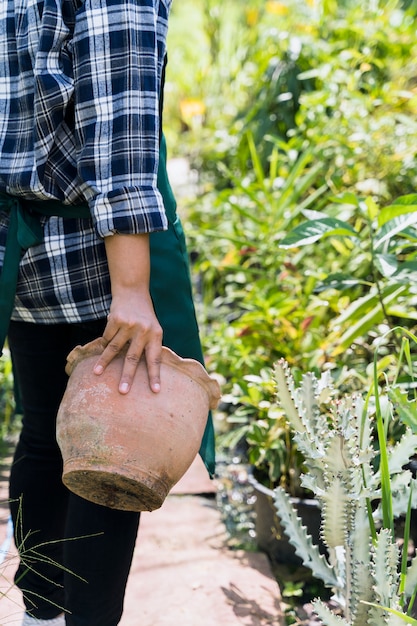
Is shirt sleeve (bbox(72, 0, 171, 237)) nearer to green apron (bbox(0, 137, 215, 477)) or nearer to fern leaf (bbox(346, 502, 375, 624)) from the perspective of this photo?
green apron (bbox(0, 137, 215, 477))

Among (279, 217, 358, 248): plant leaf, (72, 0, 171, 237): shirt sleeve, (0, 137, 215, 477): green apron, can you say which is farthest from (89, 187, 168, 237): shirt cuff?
(279, 217, 358, 248): plant leaf

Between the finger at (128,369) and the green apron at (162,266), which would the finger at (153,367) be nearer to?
the finger at (128,369)

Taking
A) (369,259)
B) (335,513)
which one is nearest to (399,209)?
(369,259)

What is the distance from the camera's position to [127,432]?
1170 mm

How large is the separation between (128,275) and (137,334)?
3.7 inches

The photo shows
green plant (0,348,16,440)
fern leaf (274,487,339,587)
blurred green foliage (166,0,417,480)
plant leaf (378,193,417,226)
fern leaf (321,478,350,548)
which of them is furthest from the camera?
green plant (0,348,16,440)

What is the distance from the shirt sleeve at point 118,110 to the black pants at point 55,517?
247 mm

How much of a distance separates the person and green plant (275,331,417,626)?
20 cm

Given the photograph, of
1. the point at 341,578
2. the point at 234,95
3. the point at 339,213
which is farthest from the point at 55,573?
the point at 234,95

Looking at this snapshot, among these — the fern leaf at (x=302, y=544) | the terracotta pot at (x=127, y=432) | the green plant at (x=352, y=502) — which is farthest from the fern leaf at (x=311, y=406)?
the terracotta pot at (x=127, y=432)

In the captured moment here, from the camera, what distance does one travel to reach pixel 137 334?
1175mm

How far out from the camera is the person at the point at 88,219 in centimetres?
117

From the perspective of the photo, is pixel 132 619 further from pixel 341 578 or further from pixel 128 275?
pixel 128 275

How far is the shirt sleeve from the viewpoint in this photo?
1.16 metres
